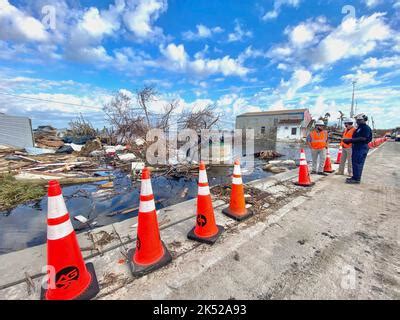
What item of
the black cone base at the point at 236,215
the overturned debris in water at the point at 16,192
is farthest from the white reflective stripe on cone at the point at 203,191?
the overturned debris in water at the point at 16,192

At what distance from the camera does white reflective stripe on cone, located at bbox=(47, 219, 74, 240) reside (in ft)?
4.97

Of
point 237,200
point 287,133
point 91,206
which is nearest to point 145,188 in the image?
point 237,200

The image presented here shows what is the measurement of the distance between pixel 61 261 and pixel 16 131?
1465 cm

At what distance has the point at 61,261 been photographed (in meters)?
1.55

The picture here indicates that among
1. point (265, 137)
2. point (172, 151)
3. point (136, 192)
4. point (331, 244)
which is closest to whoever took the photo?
point (331, 244)

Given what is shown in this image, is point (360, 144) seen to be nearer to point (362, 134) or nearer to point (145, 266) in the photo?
point (362, 134)

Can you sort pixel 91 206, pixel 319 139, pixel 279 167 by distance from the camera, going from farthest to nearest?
pixel 279 167, pixel 319 139, pixel 91 206

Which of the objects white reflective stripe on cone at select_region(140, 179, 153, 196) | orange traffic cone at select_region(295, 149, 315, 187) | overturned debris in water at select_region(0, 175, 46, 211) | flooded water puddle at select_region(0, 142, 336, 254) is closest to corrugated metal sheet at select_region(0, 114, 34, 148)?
overturned debris in water at select_region(0, 175, 46, 211)

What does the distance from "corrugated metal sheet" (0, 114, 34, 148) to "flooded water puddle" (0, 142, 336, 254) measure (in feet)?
31.2

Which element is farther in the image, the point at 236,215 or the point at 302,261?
the point at 236,215
